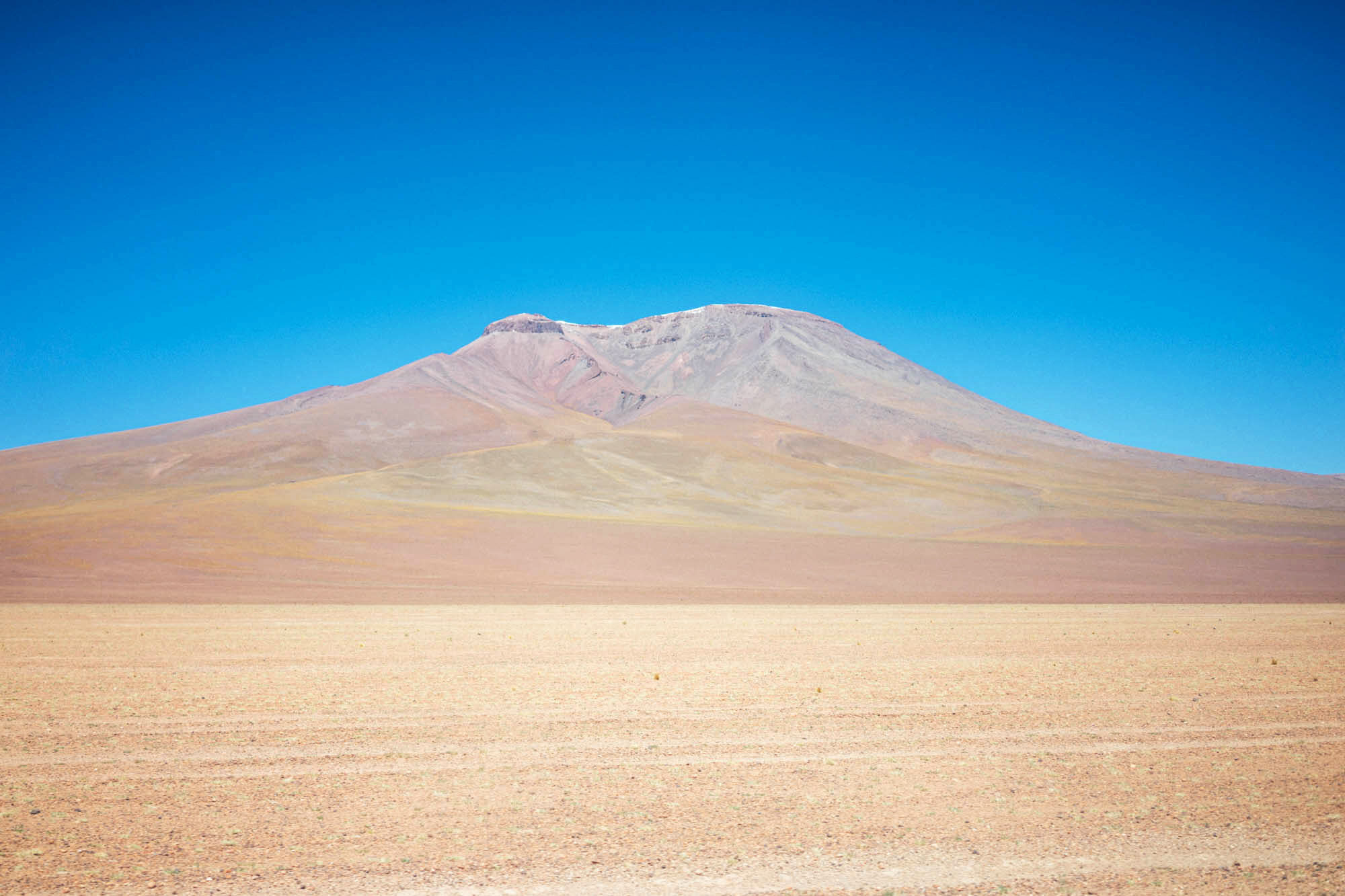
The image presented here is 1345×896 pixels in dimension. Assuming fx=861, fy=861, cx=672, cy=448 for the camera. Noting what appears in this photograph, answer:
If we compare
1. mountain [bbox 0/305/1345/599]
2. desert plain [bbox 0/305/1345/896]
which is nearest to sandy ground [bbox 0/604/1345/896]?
desert plain [bbox 0/305/1345/896]

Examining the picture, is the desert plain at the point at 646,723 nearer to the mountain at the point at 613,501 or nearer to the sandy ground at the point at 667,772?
the sandy ground at the point at 667,772

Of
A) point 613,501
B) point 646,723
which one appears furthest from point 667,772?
point 613,501

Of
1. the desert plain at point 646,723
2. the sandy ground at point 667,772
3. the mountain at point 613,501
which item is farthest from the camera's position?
the mountain at point 613,501

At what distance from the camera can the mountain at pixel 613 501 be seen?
161ft

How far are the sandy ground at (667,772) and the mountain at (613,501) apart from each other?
26.5m

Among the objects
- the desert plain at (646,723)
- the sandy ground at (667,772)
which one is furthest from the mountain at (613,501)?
the sandy ground at (667,772)

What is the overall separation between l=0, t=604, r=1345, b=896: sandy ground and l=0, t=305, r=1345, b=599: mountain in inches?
1043

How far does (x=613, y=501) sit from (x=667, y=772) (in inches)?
2930

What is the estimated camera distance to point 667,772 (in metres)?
9.62

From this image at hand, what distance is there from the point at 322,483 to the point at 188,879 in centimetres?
8182

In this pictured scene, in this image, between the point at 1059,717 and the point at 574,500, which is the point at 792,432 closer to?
the point at 574,500

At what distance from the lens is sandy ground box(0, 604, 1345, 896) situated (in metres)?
6.87

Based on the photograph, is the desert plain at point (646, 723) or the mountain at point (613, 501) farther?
the mountain at point (613, 501)

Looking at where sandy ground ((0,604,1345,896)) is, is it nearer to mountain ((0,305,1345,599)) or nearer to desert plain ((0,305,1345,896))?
desert plain ((0,305,1345,896))
